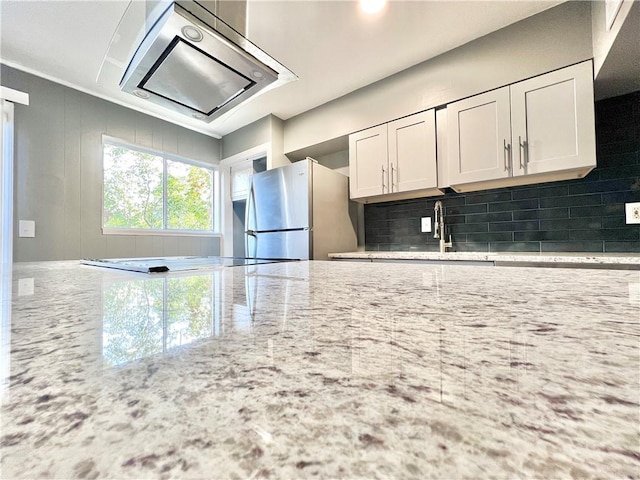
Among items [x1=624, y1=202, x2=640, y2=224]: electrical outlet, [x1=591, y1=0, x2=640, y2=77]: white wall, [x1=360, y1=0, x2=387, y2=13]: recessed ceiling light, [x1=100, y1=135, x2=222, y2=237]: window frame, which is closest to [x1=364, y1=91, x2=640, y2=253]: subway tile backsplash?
[x1=624, y1=202, x2=640, y2=224]: electrical outlet

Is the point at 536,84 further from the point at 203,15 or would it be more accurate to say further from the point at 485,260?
the point at 203,15

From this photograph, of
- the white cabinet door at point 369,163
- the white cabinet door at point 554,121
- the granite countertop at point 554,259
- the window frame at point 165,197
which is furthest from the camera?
the window frame at point 165,197

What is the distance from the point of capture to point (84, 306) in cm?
39

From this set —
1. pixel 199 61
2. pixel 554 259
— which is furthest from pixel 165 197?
pixel 554 259

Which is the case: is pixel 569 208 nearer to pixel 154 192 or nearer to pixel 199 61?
pixel 199 61

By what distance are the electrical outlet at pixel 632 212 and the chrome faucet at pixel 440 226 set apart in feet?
3.11

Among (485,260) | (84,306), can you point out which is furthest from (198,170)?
(84,306)

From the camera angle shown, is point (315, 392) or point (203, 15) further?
point (203, 15)

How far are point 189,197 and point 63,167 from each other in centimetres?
113

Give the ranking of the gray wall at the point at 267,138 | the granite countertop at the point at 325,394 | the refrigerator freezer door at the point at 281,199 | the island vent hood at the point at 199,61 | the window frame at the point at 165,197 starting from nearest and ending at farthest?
1. the granite countertop at the point at 325,394
2. the island vent hood at the point at 199,61
3. the refrigerator freezer door at the point at 281,199
4. the window frame at the point at 165,197
5. the gray wall at the point at 267,138

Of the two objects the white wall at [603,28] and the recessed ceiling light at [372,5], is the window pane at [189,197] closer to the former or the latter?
the recessed ceiling light at [372,5]

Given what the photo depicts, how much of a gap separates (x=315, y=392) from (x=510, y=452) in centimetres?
9

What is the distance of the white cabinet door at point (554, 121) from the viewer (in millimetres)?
1544

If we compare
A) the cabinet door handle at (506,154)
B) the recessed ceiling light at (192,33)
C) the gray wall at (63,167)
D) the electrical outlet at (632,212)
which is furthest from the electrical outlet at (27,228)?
the electrical outlet at (632,212)
